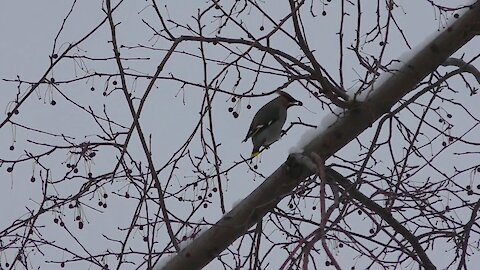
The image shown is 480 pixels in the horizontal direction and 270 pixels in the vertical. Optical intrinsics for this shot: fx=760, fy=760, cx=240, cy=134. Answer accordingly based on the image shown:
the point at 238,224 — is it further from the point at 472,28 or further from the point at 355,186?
the point at 472,28

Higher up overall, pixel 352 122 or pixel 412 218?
pixel 352 122

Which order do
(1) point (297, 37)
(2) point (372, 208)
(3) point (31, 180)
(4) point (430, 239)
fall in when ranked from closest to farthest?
(1) point (297, 37) < (2) point (372, 208) < (4) point (430, 239) < (3) point (31, 180)

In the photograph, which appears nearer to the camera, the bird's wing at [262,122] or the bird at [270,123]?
the bird at [270,123]

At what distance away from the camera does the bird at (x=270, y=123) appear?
5228mm

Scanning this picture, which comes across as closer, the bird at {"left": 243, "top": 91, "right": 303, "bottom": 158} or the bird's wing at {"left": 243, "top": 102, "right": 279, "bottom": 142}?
the bird at {"left": 243, "top": 91, "right": 303, "bottom": 158}

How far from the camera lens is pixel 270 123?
538 centimetres

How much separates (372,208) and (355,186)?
126mm

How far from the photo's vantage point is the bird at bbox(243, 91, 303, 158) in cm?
523

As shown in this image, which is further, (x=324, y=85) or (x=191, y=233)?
(x=191, y=233)

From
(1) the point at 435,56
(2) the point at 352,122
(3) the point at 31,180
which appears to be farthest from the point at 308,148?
(3) the point at 31,180

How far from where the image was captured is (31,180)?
3447 mm

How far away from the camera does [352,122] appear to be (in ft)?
8.36

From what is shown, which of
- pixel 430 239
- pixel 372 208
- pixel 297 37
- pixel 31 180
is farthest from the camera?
pixel 31 180

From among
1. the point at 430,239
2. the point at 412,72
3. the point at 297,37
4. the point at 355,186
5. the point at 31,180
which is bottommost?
the point at 430,239
